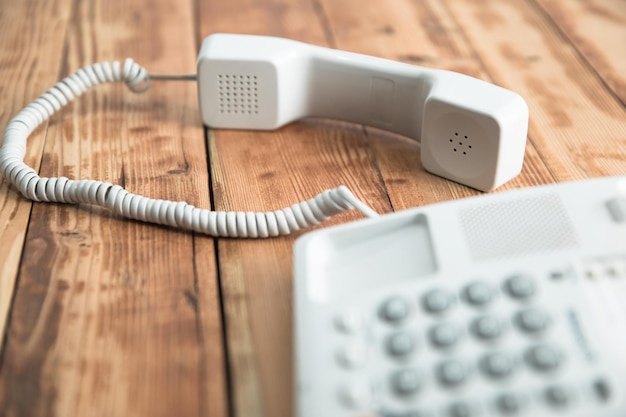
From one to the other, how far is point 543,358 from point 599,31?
74 cm

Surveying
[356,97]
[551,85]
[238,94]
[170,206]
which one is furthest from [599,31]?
[170,206]

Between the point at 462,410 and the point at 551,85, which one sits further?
the point at 551,85

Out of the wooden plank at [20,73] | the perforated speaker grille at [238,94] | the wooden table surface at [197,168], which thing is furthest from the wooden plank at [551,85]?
the wooden plank at [20,73]

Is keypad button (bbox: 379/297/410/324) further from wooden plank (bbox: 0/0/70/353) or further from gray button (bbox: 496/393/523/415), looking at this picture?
wooden plank (bbox: 0/0/70/353)

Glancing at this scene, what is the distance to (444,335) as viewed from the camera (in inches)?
21.9

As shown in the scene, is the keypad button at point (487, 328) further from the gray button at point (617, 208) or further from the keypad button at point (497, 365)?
the gray button at point (617, 208)

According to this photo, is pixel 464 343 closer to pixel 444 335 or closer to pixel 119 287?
pixel 444 335

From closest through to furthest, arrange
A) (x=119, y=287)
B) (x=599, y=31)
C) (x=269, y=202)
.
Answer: (x=119, y=287), (x=269, y=202), (x=599, y=31)

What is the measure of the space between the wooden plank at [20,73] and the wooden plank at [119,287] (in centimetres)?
1

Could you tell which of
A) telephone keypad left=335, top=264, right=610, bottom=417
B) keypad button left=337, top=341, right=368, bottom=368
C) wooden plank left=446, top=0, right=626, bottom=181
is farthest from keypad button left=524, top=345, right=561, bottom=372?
wooden plank left=446, top=0, right=626, bottom=181

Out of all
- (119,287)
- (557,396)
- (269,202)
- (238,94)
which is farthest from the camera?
(238,94)

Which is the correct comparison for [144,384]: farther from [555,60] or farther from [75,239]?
[555,60]

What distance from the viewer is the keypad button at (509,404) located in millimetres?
527

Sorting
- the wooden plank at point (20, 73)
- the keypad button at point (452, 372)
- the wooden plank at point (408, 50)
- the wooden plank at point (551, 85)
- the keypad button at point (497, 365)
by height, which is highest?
the keypad button at point (497, 365)
